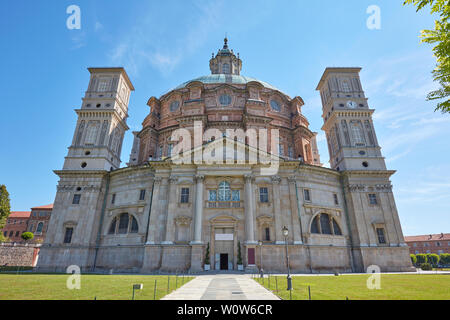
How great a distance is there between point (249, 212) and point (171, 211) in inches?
350

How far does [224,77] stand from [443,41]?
118 feet

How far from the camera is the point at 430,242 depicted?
81875mm

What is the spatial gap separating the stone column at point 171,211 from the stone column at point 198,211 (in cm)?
266

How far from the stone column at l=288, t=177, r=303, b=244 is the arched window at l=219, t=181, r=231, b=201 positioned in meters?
7.30

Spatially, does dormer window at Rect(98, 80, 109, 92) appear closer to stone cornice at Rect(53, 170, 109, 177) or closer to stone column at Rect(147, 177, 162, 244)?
stone cornice at Rect(53, 170, 109, 177)

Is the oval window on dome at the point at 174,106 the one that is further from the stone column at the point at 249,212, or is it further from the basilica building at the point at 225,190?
the stone column at the point at 249,212

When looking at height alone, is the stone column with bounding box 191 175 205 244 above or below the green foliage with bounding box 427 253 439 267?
above

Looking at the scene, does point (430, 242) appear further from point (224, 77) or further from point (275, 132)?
point (224, 77)

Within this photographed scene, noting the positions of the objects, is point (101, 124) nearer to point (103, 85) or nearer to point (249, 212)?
point (103, 85)

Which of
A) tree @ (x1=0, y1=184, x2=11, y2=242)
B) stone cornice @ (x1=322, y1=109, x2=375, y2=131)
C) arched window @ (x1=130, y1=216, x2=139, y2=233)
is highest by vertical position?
stone cornice @ (x1=322, y1=109, x2=375, y2=131)

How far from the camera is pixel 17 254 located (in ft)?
133

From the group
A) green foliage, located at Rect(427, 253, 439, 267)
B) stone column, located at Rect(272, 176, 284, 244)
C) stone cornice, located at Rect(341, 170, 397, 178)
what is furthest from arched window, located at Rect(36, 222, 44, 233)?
green foliage, located at Rect(427, 253, 439, 267)

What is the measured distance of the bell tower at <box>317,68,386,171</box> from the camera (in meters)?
34.4
